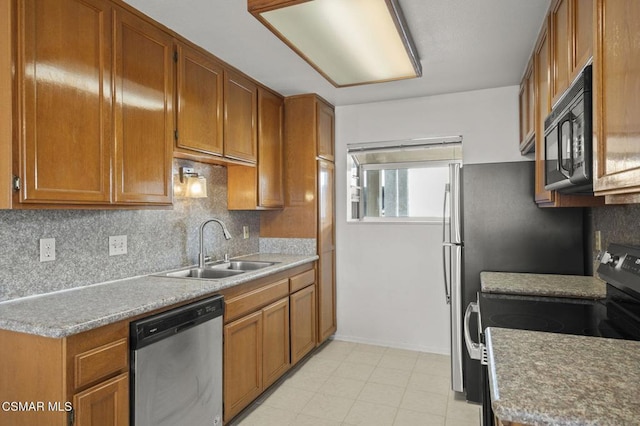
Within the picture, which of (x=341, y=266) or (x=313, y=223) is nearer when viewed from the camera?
(x=313, y=223)

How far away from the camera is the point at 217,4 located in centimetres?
198

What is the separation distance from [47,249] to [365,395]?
7.15 feet

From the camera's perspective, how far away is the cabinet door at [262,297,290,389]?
2.72 m

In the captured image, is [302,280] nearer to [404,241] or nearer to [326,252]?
[326,252]

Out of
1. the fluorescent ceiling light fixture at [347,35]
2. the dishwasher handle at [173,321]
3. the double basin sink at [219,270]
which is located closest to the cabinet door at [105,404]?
the dishwasher handle at [173,321]

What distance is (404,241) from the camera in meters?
3.74

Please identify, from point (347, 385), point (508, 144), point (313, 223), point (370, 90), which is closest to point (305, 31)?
point (370, 90)

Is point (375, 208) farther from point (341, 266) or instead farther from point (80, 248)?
point (80, 248)

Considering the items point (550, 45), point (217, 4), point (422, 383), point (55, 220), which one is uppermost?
point (217, 4)

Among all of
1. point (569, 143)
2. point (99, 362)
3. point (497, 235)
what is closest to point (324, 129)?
point (497, 235)

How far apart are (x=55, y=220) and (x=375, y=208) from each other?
108 inches

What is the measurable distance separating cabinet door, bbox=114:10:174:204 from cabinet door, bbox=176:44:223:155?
0.09m

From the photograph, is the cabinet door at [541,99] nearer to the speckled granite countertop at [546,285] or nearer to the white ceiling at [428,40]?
the white ceiling at [428,40]

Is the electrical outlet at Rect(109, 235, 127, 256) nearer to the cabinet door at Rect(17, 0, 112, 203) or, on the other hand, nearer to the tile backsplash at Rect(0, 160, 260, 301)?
the tile backsplash at Rect(0, 160, 260, 301)
